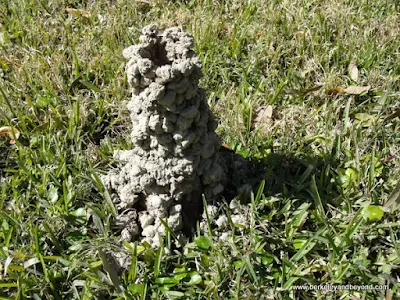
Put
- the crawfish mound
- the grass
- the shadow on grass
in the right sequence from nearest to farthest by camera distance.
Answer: the crawfish mound
the grass
the shadow on grass

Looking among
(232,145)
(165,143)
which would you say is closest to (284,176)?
(232,145)

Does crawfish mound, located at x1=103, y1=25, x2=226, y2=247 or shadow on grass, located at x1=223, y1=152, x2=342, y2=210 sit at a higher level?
crawfish mound, located at x1=103, y1=25, x2=226, y2=247

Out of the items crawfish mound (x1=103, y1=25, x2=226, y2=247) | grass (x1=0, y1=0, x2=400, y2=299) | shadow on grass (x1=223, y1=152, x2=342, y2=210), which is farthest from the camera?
shadow on grass (x1=223, y1=152, x2=342, y2=210)

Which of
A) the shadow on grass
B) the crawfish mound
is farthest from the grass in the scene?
the crawfish mound

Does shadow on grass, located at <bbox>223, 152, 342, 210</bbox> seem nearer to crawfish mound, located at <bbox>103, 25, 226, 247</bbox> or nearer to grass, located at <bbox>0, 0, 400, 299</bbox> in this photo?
grass, located at <bbox>0, 0, 400, 299</bbox>

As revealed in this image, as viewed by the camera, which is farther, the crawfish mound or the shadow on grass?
the shadow on grass

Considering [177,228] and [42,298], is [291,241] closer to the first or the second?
[177,228]

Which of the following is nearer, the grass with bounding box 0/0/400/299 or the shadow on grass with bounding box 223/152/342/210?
the grass with bounding box 0/0/400/299

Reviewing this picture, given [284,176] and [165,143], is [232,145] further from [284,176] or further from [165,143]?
[165,143]

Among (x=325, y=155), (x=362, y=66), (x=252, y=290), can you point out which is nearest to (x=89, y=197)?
(x=252, y=290)
